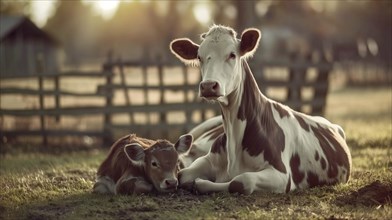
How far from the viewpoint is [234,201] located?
20.7 ft

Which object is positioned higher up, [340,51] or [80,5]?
[80,5]

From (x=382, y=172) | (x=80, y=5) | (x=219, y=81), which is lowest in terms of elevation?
(x=382, y=172)

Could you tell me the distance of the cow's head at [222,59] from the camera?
6.34 m

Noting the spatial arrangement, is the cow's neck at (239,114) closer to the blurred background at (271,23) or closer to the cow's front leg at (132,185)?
the cow's front leg at (132,185)

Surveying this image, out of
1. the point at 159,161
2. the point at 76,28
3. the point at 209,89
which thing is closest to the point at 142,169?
the point at 159,161

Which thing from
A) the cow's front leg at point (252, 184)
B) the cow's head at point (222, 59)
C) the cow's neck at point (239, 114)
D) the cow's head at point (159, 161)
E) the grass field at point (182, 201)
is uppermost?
the cow's head at point (222, 59)

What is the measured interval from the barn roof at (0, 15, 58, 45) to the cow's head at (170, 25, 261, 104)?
23.7m

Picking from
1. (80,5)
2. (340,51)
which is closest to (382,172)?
(340,51)

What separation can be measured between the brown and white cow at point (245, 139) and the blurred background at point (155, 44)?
341 centimetres

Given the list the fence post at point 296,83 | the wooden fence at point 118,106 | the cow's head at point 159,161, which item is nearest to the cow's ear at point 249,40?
the cow's head at point 159,161

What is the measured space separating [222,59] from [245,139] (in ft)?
3.27

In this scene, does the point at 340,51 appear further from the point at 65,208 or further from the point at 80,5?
the point at 80,5

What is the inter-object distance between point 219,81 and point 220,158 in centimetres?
129

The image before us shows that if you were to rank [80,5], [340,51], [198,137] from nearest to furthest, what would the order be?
1. [198,137]
2. [340,51]
3. [80,5]
